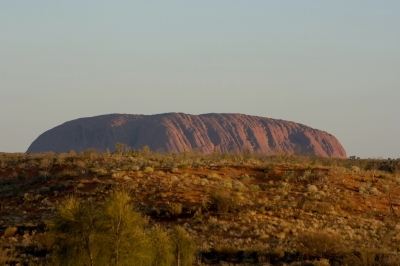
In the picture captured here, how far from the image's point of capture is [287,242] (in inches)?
974

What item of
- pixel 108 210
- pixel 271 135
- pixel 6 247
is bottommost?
pixel 6 247

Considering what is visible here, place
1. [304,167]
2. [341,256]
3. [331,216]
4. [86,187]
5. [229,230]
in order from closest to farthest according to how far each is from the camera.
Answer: [341,256] → [229,230] → [331,216] → [86,187] → [304,167]

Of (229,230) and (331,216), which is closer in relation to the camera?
(229,230)

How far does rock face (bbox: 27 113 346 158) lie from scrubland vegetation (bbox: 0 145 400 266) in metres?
67.0

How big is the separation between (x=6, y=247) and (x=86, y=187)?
363 inches

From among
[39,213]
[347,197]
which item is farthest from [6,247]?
[347,197]

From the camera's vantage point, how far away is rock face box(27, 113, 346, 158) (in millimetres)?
112500

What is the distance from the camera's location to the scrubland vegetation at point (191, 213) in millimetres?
16016

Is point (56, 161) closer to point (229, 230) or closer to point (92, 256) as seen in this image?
point (229, 230)

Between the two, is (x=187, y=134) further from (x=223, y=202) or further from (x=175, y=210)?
(x=175, y=210)

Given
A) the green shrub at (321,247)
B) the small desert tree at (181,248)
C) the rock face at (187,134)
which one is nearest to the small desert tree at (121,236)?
the small desert tree at (181,248)

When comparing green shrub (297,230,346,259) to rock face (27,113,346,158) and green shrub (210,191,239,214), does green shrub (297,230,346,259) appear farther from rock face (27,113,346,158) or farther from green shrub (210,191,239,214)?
rock face (27,113,346,158)

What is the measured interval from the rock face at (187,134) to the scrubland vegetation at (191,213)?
67.0 m

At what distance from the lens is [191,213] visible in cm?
2891
